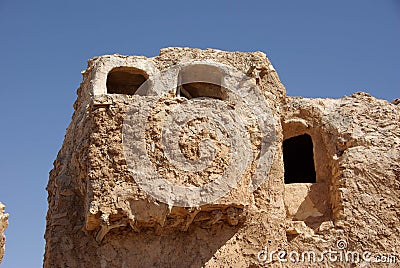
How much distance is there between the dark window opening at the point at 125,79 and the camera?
14.8 meters

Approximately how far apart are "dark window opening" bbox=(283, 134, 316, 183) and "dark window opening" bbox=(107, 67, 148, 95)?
15.0ft

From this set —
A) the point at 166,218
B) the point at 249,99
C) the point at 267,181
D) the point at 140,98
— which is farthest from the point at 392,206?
the point at 140,98

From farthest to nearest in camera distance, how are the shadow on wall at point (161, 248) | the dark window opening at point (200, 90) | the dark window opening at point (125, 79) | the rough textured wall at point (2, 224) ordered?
the dark window opening at point (200, 90) < the dark window opening at point (125, 79) < the shadow on wall at point (161, 248) < the rough textured wall at point (2, 224)

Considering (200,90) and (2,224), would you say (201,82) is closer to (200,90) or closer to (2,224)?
(200,90)

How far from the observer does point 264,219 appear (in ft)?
44.6

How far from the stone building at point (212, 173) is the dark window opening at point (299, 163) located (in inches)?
62.8

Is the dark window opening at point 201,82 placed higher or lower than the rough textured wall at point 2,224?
higher

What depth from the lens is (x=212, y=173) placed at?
502 inches

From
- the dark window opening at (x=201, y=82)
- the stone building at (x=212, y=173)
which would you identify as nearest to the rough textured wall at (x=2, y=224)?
the stone building at (x=212, y=173)

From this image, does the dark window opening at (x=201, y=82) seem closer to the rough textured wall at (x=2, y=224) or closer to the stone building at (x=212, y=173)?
the stone building at (x=212, y=173)

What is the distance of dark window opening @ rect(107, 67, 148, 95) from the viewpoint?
14.8m

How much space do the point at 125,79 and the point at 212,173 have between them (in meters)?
4.12

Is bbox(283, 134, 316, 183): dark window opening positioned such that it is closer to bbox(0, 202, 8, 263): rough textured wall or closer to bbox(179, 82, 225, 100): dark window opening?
bbox(179, 82, 225, 100): dark window opening

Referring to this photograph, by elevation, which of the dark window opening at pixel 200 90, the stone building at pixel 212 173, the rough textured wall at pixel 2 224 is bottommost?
the rough textured wall at pixel 2 224
